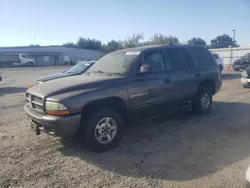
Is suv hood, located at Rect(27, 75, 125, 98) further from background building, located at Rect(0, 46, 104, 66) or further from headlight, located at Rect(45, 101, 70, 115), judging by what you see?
background building, located at Rect(0, 46, 104, 66)

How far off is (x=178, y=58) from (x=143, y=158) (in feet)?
9.85

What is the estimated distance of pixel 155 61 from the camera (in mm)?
5547

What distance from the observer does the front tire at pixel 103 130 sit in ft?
14.1

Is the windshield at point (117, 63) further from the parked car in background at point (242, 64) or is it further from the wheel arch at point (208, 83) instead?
the parked car in background at point (242, 64)

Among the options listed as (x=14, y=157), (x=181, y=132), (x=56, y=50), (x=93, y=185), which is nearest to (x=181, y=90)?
(x=181, y=132)

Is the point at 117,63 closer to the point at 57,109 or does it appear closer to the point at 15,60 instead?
the point at 57,109

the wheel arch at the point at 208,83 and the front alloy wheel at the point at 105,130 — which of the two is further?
the wheel arch at the point at 208,83

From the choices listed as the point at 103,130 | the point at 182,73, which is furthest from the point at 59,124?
the point at 182,73

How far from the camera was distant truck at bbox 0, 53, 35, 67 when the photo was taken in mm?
47219

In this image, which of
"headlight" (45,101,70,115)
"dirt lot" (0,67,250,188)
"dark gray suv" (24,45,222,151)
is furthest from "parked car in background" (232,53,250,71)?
"headlight" (45,101,70,115)

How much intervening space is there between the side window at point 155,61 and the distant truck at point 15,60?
46498 mm

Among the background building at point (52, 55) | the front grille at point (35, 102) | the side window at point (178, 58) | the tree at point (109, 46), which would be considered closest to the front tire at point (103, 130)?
the front grille at point (35, 102)

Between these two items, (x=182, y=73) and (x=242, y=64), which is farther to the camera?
(x=242, y=64)

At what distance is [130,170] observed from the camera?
3.78 m
